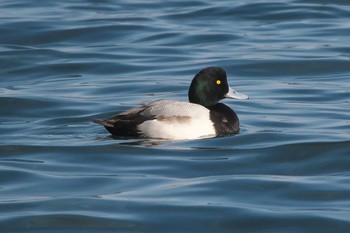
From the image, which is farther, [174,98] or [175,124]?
[174,98]

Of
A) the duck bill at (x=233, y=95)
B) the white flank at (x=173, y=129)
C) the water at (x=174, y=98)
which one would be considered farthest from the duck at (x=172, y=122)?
the duck bill at (x=233, y=95)

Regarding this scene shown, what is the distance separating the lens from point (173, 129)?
13078 mm

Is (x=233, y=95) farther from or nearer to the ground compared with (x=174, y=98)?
farther from the ground

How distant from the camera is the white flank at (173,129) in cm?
1309

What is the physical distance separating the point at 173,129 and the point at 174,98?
286cm

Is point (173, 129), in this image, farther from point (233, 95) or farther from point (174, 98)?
point (174, 98)

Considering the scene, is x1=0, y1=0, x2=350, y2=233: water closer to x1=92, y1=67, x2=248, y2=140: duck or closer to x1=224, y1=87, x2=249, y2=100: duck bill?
x1=92, y1=67, x2=248, y2=140: duck

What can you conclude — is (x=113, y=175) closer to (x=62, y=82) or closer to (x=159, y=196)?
(x=159, y=196)

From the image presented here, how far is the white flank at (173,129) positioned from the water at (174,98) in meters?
0.14

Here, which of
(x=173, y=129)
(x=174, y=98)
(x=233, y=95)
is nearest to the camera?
(x=173, y=129)

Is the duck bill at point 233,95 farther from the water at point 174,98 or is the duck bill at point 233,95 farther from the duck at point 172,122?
the duck at point 172,122

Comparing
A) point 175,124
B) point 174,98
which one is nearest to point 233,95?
point 175,124

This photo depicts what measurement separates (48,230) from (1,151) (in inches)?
126

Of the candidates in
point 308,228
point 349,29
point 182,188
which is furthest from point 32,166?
point 349,29
